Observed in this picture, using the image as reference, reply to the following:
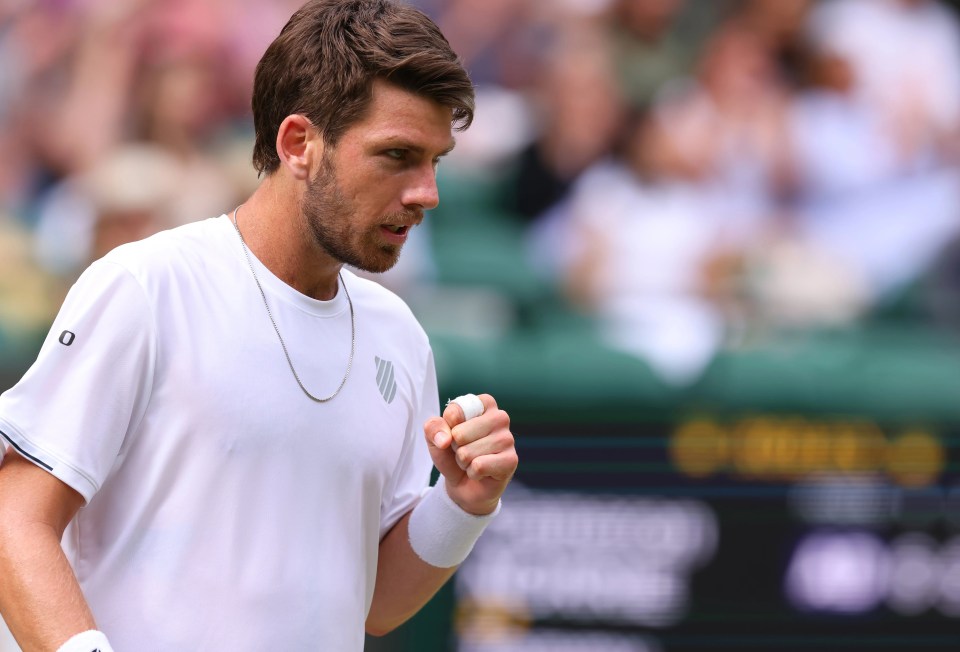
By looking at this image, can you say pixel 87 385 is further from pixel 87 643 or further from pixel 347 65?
pixel 347 65

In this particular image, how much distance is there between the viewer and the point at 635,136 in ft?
22.1

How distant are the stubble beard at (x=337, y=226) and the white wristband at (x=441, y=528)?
0.43m

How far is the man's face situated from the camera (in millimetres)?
2107

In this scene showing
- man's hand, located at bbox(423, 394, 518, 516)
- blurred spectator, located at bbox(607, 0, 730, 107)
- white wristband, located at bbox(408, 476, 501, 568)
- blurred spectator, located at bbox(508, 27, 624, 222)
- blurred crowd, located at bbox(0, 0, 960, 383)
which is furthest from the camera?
blurred spectator, located at bbox(607, 0, 730, 107)

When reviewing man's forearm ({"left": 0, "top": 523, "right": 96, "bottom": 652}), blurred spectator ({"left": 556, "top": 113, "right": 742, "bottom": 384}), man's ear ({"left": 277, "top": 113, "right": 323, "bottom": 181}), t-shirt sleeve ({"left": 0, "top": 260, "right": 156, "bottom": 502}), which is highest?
blurred spectator ({"left": 556, "top": 113, "right": 742, "bottom": 384})

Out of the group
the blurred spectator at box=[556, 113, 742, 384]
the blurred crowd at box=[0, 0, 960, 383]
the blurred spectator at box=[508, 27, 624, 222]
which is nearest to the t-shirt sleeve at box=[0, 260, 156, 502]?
the blurred crowd at box=[0, 0, 960, 383]

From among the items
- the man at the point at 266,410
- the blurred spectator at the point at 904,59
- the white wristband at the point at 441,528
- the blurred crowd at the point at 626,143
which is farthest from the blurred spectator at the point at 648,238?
the man at the point at 266,410

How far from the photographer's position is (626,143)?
670 cm

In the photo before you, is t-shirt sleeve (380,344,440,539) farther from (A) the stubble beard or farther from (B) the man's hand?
(A) the stubble beard

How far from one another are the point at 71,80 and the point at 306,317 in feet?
15.5

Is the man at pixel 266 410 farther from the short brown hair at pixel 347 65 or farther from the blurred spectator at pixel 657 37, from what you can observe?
the blurred spectator at pixel 657 37

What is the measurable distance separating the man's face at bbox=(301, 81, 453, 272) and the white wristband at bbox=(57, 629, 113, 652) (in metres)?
0.68

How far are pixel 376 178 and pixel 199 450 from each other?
1.63 feet

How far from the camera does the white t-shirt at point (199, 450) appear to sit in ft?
6.23
